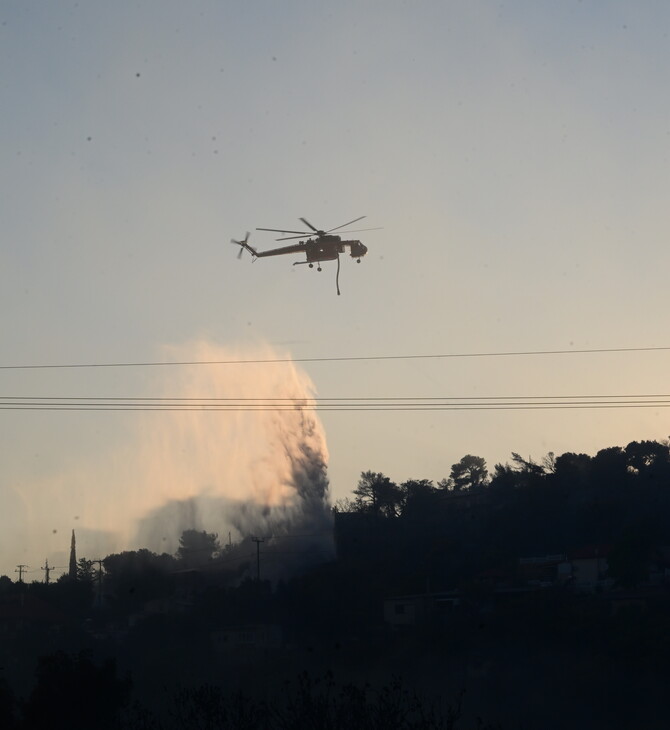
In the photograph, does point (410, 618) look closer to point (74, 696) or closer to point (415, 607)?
point (415, 607)

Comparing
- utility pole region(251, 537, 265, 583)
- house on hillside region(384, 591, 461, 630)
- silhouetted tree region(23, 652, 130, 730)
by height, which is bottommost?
silhouetted tree region(23, 652, 130, 730)

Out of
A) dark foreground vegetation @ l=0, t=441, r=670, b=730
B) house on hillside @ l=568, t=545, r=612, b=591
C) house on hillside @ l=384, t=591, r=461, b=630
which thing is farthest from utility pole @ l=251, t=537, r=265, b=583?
house on hillside @ l=568, t=545, r=612, b=591

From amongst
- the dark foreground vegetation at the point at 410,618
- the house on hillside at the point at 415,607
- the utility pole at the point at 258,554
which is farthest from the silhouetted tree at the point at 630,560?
the utility pole at the point at 258,554

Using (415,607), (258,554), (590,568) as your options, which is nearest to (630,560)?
(590,568)

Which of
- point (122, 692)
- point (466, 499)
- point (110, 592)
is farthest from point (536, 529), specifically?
point (122, 692)

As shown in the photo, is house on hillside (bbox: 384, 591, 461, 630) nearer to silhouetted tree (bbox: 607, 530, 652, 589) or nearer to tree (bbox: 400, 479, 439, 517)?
silhouetted tree (bbox: 607, 530, 652, 589)

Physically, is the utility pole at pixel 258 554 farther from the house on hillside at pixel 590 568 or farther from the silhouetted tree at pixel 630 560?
the silhouetted tree at pixel 630 560

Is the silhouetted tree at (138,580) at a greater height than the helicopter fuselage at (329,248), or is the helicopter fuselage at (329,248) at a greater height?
the helicopter fuselage at (329,248)

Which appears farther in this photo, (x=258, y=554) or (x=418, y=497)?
(x=418, y=497)

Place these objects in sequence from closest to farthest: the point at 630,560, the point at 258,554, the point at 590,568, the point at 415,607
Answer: the point at 630,560
the point at 415,607
the point at 590,568
the point at 258,554
